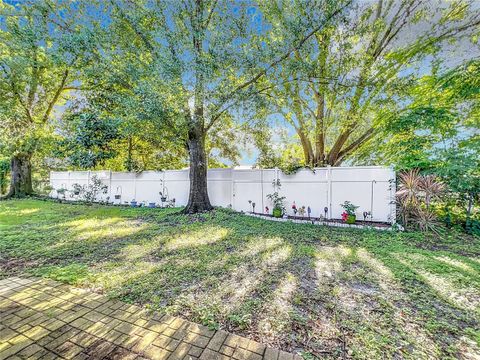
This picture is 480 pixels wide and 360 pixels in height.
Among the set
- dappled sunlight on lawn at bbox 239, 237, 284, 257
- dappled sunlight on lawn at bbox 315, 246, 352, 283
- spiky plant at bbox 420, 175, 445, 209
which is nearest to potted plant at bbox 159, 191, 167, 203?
dappled sunlight on lawn at bbox 239, 237, 284, 257

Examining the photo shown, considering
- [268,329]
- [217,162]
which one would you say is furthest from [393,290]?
[217,162]

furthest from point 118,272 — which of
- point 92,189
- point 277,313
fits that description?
point 92,189

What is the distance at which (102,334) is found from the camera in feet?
6.66

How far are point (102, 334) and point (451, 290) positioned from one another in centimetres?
406

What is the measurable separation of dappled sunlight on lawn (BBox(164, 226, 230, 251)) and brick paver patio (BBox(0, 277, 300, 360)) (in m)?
2.11

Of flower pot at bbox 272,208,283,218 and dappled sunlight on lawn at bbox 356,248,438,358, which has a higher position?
flower pot at bbox 272,208,283,218

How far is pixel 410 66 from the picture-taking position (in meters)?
8.62

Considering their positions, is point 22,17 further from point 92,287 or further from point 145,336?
point 145,336

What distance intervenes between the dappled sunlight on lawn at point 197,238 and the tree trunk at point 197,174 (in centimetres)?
232

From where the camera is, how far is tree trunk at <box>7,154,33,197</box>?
13.9 metres

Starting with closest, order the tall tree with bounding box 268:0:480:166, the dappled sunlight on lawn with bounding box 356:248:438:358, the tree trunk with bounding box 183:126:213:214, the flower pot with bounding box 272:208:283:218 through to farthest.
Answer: the dappled sunlight on lawn with bounding box 356:248:438:358 < the tall tree with bounding box 268:0:480:166 < the flower pot with bounding box 272:208:283:218 < the tree trunk with bounding box 183:126:213:214

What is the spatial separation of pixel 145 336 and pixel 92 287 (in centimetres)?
138

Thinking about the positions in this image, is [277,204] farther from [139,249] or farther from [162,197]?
[162,197]

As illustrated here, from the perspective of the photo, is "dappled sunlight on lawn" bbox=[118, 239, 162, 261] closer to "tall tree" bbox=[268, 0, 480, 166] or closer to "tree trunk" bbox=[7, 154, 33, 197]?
"tall tree" bbox=[268, 0, 480, 166]
